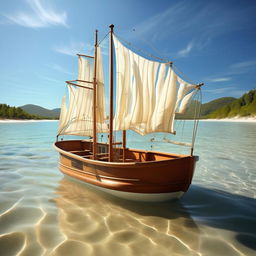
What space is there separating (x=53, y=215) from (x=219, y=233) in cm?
598

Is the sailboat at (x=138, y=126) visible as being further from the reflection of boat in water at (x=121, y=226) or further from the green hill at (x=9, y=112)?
the green hill at (x=9, y=112)

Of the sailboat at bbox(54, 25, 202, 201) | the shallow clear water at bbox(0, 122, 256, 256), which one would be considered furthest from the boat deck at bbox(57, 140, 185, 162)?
the shallow clear water at bbox(0, 122, 256, 256)

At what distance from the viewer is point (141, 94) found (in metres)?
9.66

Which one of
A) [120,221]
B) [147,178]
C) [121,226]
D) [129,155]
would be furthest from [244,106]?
[121,226]

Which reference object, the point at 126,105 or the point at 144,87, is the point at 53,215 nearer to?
the point at 126,105

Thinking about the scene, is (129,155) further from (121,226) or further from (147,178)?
(121,226)

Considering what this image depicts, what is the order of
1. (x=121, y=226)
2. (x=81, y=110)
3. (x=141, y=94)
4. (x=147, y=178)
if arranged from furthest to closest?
(x=81, y=110)
(x=141, y=94)
(x=147, y=178)
(x=121, y=226)

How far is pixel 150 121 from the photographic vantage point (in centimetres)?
945

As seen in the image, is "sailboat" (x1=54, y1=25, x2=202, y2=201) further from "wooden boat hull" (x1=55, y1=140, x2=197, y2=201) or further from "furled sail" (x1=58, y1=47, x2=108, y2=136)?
"furled sail" (x1=58, y1=47, x2=108, y2=136)

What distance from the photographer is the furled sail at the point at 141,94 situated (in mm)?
9023

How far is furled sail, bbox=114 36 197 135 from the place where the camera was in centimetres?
902

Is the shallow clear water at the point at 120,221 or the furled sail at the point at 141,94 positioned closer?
the shallow clear water at the point at 120,221

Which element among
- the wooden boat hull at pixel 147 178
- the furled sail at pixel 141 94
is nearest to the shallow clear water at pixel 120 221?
the wooden boat hull at pixel 147 178

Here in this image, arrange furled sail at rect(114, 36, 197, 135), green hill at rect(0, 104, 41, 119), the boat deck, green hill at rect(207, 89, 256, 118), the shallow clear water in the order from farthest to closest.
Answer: green hill at rect(207, 89, 256, 118), green hill at rect(0, 104, 41, 119), the boat deck, furled sail at rect(114, 36, 197, 135), the shallow clear water
